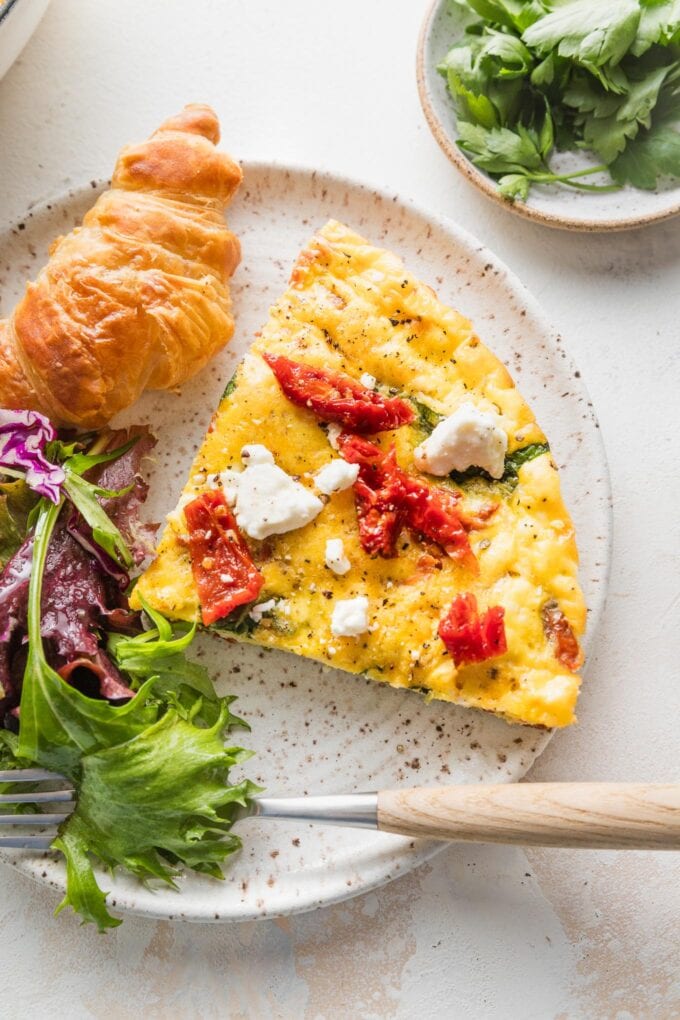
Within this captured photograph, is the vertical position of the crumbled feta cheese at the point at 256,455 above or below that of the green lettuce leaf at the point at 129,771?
above

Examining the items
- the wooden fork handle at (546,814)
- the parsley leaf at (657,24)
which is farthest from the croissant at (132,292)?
the wooden fork handle at (546,814)

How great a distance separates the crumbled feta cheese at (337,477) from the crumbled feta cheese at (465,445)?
0.29 m

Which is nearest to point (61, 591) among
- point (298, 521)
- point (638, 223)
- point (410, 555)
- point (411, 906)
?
point (298, 521)

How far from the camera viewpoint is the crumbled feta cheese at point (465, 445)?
3924 mm

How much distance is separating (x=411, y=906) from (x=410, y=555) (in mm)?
1634

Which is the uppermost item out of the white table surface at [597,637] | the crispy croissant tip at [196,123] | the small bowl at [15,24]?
the small bowl at [15,24]

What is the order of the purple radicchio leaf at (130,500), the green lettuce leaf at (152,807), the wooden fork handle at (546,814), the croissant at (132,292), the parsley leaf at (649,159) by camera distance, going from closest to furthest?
1. the wooden fork handle at (546,814)
2. the green lettuce leaf at (152,807)
3. the croissant at (132,292)
4. the purple radicchio leaf at (130,500)
5. the parsley leaf at (649,159)

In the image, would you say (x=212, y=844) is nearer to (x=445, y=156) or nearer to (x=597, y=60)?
(x=445, y=156)

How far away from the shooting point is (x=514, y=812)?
3.74 metres

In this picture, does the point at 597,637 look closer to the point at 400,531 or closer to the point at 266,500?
the point at 400,531

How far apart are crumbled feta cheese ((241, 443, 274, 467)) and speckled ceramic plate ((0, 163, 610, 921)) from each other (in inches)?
21.5

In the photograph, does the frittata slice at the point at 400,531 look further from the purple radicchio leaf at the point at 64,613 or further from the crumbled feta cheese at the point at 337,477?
the purple radicchio leaf at the point at 64,613

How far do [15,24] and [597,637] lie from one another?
3871 millimetres

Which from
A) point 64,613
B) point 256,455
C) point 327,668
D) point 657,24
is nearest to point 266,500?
point 256,455
